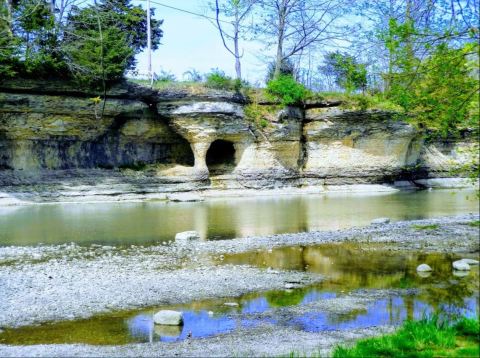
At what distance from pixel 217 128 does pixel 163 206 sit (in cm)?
907

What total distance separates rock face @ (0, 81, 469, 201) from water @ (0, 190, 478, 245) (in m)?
4.16

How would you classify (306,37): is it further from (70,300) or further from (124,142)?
(70,300)

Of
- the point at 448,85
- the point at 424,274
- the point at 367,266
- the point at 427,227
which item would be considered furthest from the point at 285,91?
the point at 448,85

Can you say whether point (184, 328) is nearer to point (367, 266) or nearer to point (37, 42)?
point (367, 266)

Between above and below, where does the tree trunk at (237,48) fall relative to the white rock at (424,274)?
above

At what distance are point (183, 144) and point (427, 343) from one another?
110 ft

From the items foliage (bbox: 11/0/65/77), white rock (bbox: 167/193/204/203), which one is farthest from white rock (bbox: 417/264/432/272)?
foliage (bbox: 11/0/65/77)

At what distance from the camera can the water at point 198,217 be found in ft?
60.0

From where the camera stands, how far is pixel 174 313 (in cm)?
854

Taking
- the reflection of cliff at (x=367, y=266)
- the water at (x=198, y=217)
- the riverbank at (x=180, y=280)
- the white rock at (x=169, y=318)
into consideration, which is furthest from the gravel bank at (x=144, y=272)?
the water at (x=198, y=217)

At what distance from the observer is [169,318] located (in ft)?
27.8

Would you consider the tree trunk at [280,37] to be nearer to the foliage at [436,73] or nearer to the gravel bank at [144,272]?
the gravel bank at [144,272]

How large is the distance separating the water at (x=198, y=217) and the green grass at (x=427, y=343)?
10304 millimetres

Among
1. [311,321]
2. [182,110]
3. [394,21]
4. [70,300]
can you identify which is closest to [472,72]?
[394,21]
